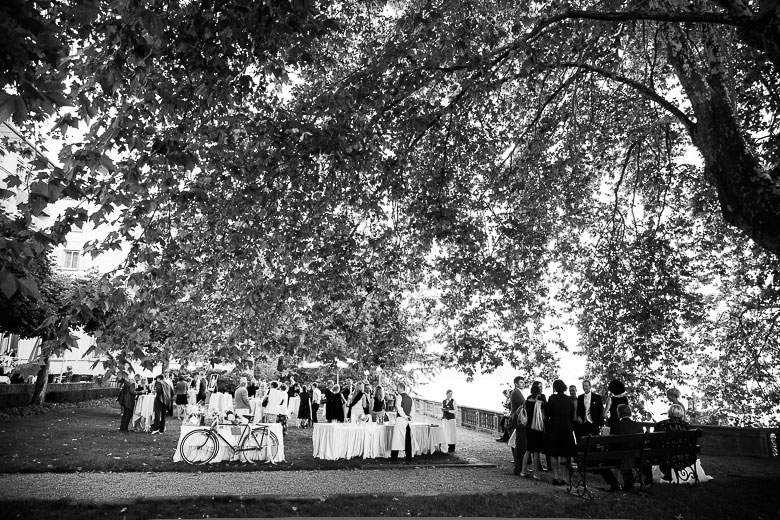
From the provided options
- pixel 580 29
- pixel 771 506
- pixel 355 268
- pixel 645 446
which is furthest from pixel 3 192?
pixel 771 506

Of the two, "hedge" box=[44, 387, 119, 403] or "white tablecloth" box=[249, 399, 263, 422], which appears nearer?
"white tablecloth" box=[249, 399, 263, 422]

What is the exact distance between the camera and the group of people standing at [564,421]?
429 inches

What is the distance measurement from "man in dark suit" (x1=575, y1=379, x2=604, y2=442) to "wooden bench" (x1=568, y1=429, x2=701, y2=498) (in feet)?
7.53

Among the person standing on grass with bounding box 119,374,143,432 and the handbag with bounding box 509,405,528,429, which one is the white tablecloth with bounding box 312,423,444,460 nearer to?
the handbag with bounding box 509,405,528,429

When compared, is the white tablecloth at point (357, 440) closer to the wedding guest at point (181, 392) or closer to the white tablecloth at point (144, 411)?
the white tablecloth at point (144, 411)

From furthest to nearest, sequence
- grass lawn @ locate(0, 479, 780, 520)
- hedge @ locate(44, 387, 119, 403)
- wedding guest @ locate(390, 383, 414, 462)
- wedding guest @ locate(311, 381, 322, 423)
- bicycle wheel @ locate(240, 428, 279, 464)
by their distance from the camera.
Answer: hedge @ locate(44, 387, 119, 403)
wedding guest @ locate(311, 381, 322, 423)
wedding guest @ locate(390, 383, 414, 462)
bicycle wheel @ locate(240, 428, 279, 464)
grass lawn @ locate(0, 479, 780, 520)

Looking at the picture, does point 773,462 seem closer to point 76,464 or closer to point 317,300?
point 317,300

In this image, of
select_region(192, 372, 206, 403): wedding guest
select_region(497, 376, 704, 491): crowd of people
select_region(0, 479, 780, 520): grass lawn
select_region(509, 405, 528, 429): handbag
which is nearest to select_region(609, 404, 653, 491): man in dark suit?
select_region(497, 376, 704, 491): crowd of people

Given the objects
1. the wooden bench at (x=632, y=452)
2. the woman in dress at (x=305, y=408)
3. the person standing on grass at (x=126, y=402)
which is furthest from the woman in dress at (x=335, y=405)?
the wooden bench at (x=632, y=452)

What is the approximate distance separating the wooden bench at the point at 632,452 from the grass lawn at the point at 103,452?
5699 millimetres

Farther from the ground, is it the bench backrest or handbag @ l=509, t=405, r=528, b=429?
handbag @ l=509, t=405, r=528, b=429

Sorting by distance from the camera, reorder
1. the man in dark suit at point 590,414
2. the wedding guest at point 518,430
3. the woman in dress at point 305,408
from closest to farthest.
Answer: the wedding guest at point 518,430, the man in dark suit at point 590,414, the woman in dress at point 305,408

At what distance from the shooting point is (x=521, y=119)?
49.3 ft

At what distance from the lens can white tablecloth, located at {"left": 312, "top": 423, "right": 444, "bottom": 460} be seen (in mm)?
14859
